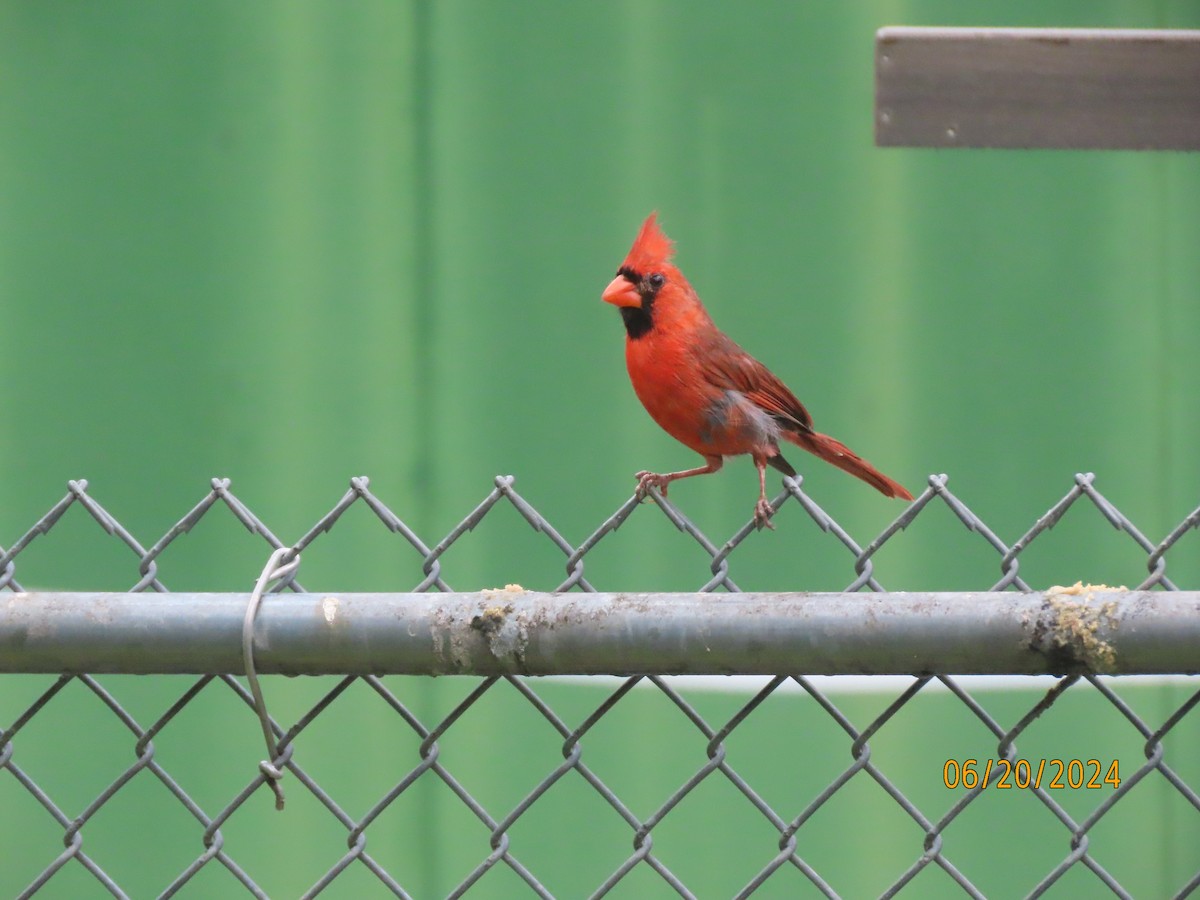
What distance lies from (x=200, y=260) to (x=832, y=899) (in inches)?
94.9

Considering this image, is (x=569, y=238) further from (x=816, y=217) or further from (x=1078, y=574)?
(x=1078, y=574)

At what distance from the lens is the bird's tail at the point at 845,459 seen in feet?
9.34

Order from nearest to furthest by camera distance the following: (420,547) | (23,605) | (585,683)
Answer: (23,605) → (420,547) → (585,683)

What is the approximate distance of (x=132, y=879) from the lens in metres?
3.26

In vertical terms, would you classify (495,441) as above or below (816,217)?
below

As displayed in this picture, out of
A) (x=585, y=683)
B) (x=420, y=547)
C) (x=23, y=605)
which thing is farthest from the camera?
(x=585, y=683)

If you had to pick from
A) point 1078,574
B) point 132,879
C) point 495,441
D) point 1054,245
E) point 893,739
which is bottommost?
point 132,879

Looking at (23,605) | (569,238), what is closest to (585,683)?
(569,238)

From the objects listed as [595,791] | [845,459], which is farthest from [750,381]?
[595,791]

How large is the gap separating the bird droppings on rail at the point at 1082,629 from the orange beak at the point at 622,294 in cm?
161

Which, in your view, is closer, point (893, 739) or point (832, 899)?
point (832, 899)

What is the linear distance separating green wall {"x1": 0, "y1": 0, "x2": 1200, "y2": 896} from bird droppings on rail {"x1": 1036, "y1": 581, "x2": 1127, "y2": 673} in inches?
75.7

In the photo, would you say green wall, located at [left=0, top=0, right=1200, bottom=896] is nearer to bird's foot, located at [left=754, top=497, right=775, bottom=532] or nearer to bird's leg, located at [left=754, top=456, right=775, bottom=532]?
bird's leg, located at [left=754, top=456, right=775, bottom=532]

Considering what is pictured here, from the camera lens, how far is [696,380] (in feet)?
9.30
